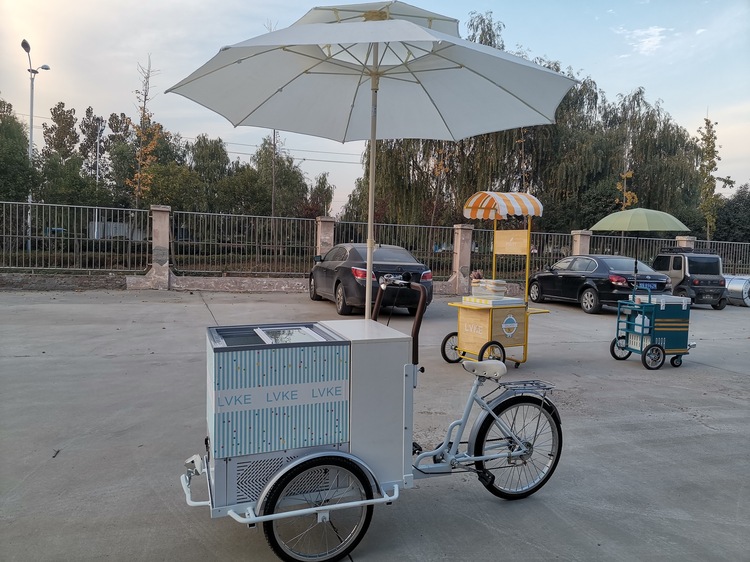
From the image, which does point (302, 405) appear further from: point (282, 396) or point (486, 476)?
point (486, 476)

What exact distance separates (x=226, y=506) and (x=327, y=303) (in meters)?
11.2

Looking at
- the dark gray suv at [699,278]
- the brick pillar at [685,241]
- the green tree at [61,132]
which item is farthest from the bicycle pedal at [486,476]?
the green tree at [61,132]

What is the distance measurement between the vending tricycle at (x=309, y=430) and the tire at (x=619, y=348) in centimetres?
581

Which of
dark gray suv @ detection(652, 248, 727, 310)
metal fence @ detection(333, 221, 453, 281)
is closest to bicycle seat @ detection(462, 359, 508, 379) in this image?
metal fence @ detection(333, 221, 453, 281)

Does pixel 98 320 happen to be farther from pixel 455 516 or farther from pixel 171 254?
pixel 455 516

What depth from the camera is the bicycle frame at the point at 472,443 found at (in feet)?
10.8

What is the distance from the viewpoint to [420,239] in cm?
1723

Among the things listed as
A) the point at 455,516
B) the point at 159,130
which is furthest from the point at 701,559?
the point at 159,130

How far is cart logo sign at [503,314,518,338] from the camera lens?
703 cm

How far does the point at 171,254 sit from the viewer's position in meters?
15.0

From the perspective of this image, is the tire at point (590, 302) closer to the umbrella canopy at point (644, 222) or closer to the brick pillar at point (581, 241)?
the umbrella canopy at point (644, 222)

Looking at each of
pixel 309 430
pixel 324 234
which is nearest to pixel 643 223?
pixel 309 430

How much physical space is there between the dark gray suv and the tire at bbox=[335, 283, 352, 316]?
32.9ft

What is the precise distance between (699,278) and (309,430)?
15.9 m
